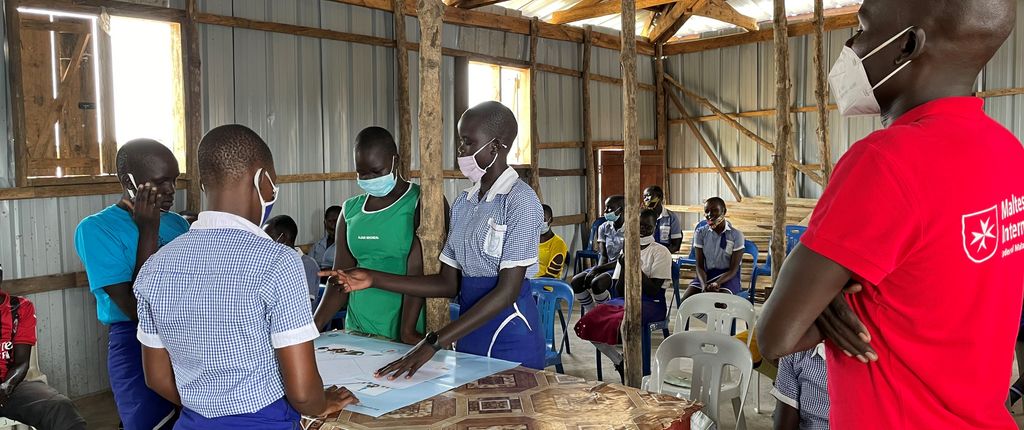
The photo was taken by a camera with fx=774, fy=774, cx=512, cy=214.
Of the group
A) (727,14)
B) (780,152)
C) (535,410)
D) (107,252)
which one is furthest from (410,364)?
(727,14)

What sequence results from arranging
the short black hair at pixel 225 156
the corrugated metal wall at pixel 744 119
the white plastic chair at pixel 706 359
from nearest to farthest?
1. the short black hair at pixel 225 156
2. the white plastic chair at pixel 706 359
3. the corrugated metal wall at pixel 744 119

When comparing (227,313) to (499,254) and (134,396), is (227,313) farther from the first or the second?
(134,396)

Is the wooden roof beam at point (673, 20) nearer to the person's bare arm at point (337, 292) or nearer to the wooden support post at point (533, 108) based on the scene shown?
the wooden support post at point (533, 108)

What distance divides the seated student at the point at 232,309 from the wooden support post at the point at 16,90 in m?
4.60

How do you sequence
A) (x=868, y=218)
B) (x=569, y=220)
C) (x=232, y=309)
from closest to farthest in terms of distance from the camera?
(x=868, y=218)
(x=232, y=309)
(x=569, y=220)

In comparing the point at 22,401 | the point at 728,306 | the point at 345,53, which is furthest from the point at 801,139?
the point at 22,401

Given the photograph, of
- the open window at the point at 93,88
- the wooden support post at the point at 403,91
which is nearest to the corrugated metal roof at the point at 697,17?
the wooden support post at the point at 403,91

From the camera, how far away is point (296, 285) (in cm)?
180

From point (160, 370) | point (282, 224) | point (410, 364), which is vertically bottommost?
point (410, 364)

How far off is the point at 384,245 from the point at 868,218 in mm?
2388

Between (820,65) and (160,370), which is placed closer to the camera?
(160,370)

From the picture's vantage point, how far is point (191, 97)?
675cm

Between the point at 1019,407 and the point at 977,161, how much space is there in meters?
5.11

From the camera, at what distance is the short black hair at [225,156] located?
1.86 meters
